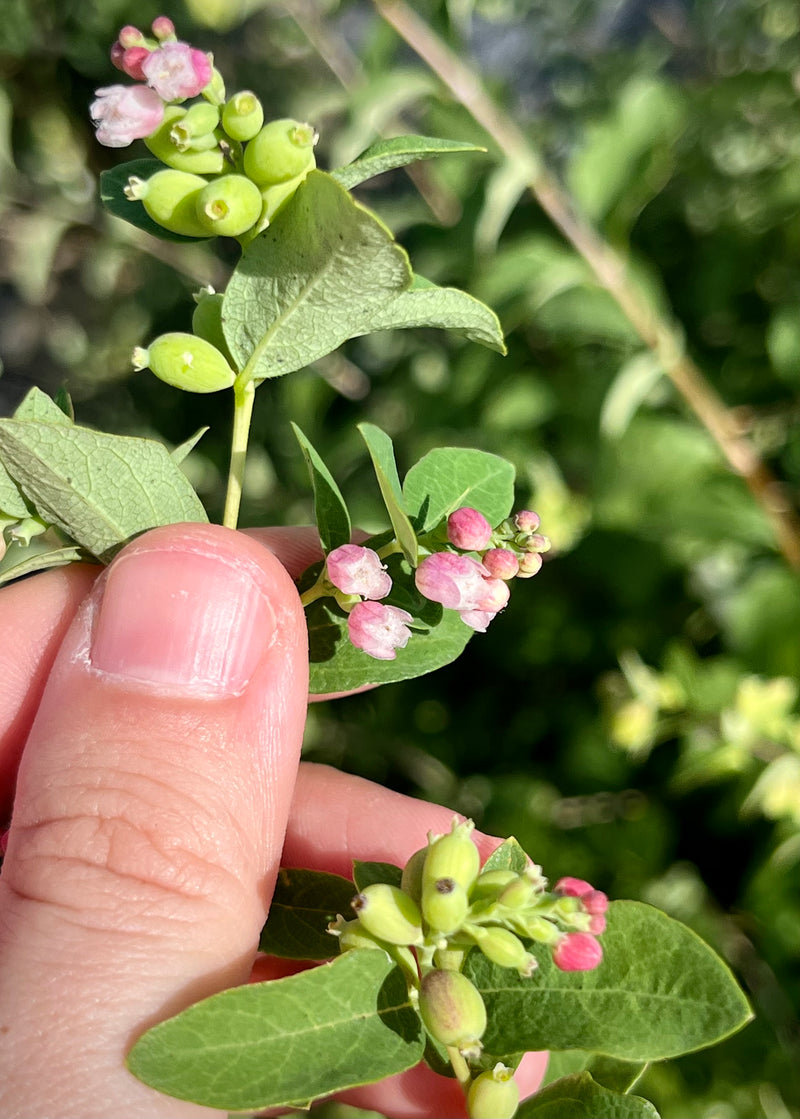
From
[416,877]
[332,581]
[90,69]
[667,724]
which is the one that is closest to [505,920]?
[416,877]

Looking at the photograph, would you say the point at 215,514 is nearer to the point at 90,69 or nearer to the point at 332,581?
the point at 90,69

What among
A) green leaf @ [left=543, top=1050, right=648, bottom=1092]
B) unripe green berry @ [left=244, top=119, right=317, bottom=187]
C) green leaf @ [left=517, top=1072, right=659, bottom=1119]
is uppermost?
unripe green berry @ [left=244, top=119, right=317, bottom=187]

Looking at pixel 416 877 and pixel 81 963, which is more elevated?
pixel 416 877

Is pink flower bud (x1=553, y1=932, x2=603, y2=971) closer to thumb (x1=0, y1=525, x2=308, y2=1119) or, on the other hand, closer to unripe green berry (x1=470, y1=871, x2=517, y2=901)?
unripe green berry (x1=470, y1=871, x2=517, y2=901)

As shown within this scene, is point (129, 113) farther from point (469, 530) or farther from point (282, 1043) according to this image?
point (282, 1043)

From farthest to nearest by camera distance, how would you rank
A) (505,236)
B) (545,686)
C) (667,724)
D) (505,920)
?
(545,686)
(505,236)
(667,724)
(505,920)

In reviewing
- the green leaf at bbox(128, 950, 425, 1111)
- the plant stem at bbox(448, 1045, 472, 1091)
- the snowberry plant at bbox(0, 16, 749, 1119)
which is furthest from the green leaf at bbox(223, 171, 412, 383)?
the plant stem at bbox(448, 1045, 472, 1091)

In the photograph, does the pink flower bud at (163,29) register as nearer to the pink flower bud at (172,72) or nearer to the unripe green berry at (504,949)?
the pink flower bud at (172,72)
